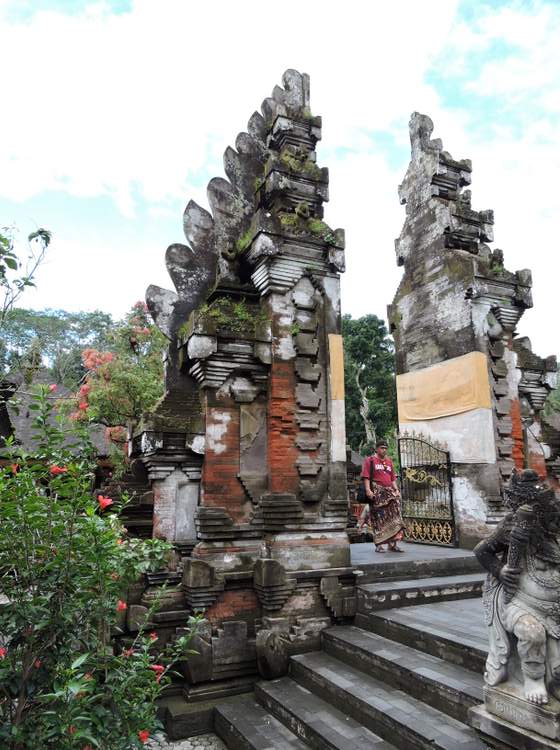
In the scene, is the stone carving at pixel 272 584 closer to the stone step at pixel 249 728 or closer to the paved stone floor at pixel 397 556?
the stone step at pixel 249 728

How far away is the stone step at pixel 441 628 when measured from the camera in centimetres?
440

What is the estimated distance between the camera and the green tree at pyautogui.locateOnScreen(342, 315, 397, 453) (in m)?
28.4

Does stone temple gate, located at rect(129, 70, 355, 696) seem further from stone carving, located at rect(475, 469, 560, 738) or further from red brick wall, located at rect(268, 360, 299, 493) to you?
stone carving, located at rect(475, 469, 560, 738)

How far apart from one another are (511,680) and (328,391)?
12.2ft

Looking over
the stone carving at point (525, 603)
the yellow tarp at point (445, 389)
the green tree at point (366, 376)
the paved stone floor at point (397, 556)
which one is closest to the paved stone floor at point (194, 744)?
the paved stone floor at point (397, 556)

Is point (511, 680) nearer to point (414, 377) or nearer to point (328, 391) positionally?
point (328, 391)

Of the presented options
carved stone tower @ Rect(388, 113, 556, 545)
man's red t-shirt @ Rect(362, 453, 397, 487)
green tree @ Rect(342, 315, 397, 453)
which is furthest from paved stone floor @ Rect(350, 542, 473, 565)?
green tree @ Rect(342, 315, 397, 453)

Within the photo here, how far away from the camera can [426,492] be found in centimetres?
1032

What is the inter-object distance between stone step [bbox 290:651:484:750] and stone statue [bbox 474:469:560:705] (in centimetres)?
69

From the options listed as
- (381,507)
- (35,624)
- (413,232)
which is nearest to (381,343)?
(413,232)

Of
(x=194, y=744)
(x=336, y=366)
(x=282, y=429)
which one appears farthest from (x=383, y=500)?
(x=194, y=744)

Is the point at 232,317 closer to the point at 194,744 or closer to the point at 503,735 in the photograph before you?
the point at 194,744

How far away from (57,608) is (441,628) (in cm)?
364

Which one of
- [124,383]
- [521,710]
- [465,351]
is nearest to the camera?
[521,710]
